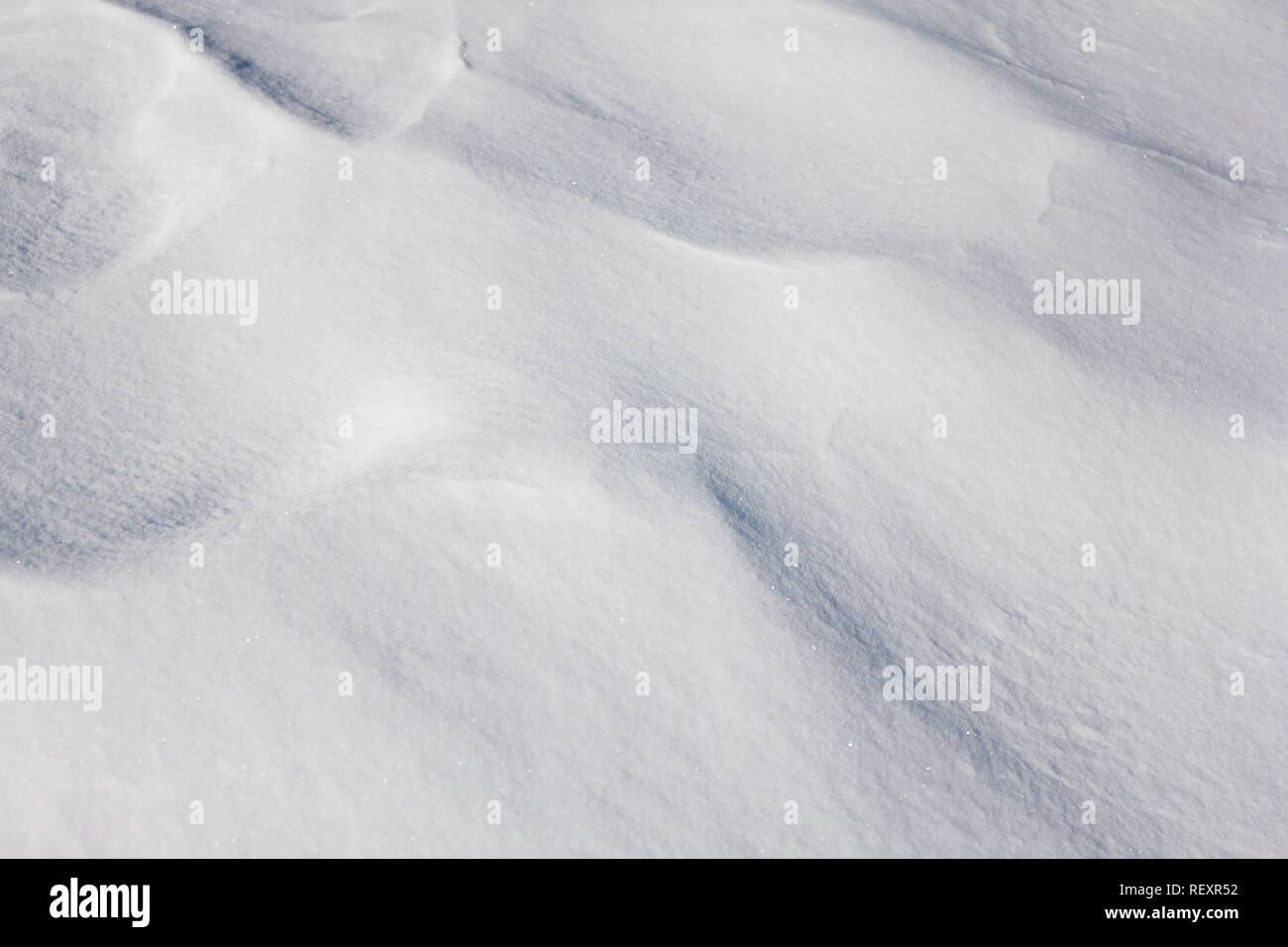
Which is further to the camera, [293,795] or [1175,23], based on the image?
[1175,23]

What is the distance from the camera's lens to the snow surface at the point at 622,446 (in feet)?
4.74

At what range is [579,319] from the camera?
186cm

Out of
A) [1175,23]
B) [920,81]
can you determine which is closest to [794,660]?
[920,81]

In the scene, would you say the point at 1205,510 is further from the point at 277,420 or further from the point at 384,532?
the point at 277,420

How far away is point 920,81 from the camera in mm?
2396

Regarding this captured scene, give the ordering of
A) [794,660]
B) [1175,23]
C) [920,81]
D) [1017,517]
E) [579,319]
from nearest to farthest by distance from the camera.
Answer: [794,660] < [1017,517] < [579,319] < [920,81] < [1175,23]

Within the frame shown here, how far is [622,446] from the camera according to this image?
1.70 m

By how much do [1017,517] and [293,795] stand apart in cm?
118

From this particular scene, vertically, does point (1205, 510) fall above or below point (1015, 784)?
above

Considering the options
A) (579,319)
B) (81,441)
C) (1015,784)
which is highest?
(579,319)

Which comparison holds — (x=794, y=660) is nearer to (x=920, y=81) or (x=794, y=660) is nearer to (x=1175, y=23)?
(x=920, y=81)

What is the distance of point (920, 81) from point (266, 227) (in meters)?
1.47

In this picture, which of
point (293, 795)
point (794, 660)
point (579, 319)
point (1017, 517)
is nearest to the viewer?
point (293, 795)

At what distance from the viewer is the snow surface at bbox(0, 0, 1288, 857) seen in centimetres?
145
